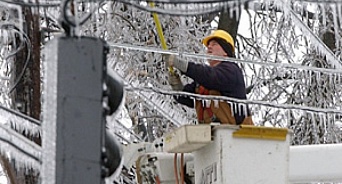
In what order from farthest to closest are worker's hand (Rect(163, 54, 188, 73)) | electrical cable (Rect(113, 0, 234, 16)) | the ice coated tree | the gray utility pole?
the ice coated tree
worker's hand (Rect(163, 54, 188, 73))
electrical cable (Rect(113, 0, 234, 16))
the gray utility pole

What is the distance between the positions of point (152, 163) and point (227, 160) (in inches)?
39.2

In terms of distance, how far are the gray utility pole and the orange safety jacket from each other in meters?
1.99

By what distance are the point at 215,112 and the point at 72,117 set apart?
2086 mm

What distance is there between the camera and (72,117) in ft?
12.6

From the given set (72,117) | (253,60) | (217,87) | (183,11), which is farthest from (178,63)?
(253,60)

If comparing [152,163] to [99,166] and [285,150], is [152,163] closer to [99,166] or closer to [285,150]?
[285,150]

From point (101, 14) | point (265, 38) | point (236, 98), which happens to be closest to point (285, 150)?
point (236, 98)

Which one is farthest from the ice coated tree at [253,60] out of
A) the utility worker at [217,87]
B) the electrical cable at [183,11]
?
the electrical cable at [183,11]

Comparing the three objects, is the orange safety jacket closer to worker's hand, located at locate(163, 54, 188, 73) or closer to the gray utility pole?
worker's hand, located at locate(163, 54, 188, 73)

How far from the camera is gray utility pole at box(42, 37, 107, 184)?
383 cm

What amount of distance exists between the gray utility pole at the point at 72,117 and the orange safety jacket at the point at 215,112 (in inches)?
78.2

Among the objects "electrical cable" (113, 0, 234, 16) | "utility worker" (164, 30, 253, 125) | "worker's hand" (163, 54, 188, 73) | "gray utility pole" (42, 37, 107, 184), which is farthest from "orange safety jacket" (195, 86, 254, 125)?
"gray utility pole" (42, 37, 107, 184)

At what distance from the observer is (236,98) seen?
6039 mm

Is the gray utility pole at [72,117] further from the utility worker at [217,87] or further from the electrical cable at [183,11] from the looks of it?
the utility worker at [217,87]
